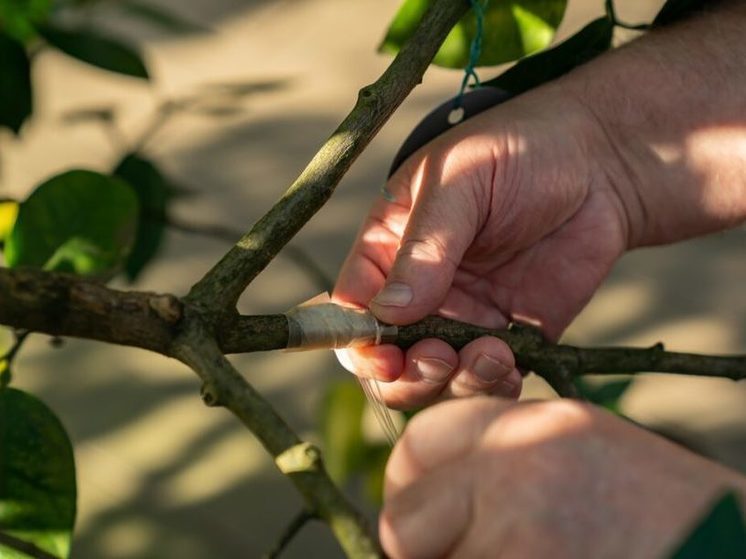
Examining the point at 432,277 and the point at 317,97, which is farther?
the point at 317,97

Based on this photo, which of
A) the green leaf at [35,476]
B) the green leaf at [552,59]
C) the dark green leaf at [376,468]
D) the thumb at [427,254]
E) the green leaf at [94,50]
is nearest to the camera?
the green leaf at [35,476]

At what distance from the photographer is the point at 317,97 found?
2342 mm

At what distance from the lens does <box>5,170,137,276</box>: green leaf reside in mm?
885

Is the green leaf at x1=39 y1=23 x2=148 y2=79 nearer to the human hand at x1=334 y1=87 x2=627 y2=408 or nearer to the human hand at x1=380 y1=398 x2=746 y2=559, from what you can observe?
the human hand at x1=334 y1=87 x2=627 y2=408

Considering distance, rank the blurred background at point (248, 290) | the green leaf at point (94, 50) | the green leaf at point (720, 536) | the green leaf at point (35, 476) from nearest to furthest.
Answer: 1. the green leaf at point (720, 536)
2. the green leaf at point (35, 476)
3. the green leaf at point (94, 50)
4. the blurred background at point (248, 290)

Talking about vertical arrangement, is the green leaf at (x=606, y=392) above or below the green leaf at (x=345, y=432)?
above

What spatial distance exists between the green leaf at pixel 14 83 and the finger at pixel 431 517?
73 centimetres

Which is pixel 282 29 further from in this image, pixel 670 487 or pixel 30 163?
pixel 670 487

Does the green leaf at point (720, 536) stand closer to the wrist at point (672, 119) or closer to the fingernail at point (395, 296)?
the fingernail at point (395, 296)

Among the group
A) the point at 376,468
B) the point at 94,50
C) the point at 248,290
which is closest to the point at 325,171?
the point at 94,50

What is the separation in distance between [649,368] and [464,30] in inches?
12.4

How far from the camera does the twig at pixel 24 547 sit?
677mm

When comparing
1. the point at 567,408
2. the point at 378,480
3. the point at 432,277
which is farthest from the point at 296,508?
the point at 567,408

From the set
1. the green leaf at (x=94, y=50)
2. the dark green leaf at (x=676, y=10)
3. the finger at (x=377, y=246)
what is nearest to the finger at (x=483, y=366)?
the finger at (x=377, y=246)
